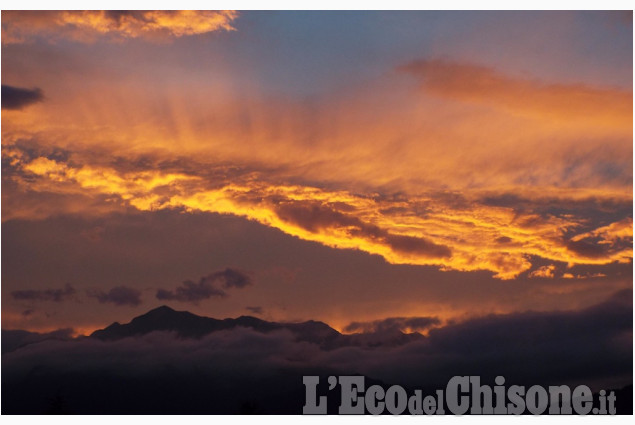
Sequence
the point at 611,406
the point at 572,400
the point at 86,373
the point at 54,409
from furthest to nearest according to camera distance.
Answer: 1. the point at 86,373
2. the point at 54,409
3. the point at 611,406
4. the point at 572,400

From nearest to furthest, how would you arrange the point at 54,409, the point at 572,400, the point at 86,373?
the point at 572,400 → the point at 54,409 → the point at 86,373

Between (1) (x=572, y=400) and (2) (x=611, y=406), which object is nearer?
(1) (x=572, y=400)

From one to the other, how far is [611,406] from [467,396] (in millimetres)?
15609

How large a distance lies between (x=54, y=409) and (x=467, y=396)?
50651 mm

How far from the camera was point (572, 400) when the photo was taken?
60062 millimetres
